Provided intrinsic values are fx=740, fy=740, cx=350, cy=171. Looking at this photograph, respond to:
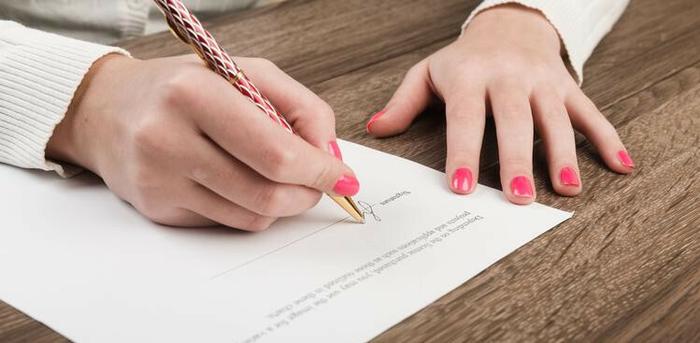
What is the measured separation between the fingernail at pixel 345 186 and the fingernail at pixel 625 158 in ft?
0.82

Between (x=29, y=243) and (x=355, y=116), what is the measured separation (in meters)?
0.33

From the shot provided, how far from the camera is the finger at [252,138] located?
46 centimetres

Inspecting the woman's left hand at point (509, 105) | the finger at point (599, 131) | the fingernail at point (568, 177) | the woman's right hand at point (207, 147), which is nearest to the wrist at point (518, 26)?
the woman's left hand at point (509, 105)

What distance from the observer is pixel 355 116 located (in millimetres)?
727

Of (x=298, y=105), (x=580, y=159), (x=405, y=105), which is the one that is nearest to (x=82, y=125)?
(x=298, y=105)

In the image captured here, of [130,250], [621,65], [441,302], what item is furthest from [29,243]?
[621,65]

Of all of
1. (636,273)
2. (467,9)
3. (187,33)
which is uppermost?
(187,33)

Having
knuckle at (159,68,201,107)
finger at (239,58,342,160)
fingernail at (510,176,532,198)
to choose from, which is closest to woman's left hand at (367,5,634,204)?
fingernail at (510,176,532,198)

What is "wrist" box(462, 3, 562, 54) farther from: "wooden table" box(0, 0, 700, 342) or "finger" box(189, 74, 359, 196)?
"finger" box(189, 74, 359, 196)

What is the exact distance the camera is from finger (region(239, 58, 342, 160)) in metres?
0.54

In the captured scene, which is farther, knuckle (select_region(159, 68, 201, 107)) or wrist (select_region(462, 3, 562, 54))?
wrist (select_region(462, 3, 562, 54))

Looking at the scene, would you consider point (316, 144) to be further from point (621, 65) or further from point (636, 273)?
point (621, 65)
